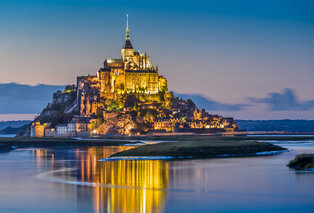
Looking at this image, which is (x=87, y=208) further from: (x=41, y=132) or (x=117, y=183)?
(x=41, y=132)

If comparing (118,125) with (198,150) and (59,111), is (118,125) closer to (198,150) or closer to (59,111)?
(59,111)

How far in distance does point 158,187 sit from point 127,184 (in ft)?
7.94

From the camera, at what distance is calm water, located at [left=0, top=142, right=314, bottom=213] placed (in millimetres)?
25438

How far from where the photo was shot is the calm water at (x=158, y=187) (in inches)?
1001

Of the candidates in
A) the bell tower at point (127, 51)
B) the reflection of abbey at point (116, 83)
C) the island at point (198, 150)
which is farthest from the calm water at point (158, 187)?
the bell tower at point (127, 51)

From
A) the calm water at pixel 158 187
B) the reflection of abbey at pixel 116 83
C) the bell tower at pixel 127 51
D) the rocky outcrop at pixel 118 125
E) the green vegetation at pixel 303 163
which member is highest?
the bell tower at pixel 127 51

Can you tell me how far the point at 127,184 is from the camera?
33.2m

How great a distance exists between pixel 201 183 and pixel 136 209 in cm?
1097

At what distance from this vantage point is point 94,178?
121 feet

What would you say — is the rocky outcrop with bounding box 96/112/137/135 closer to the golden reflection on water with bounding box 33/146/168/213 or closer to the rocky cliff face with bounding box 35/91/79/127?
the rocky cliff face with bounding box 35/91/79/127

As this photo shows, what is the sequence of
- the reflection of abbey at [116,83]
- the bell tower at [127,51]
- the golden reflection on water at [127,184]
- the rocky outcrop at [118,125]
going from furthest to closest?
1. the bell tower at [127,51]
2. the reflection of abbey at [116,83]
3. the rocky outcrop at [118,125]
4. the golden reflection on water at [127,184]

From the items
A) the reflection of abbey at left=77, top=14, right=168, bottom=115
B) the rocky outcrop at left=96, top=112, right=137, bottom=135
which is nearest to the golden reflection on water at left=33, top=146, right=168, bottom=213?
the rocky outcrop at left=96, top=112, right=137, bottom=135

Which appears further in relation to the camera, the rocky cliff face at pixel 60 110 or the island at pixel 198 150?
the rocky cliff face at pixel 60 110

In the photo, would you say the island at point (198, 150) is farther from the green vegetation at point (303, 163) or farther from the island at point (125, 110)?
the island at point (125, 110)
